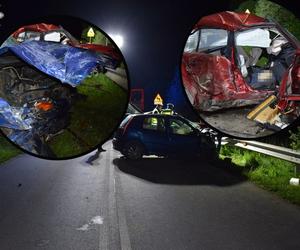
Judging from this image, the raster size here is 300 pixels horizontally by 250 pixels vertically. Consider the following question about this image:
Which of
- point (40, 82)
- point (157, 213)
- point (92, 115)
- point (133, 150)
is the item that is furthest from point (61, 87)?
point (157, 213)

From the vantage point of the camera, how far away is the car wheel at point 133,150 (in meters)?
2.55

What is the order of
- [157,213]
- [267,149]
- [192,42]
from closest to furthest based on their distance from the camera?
1. [192,42]
2. [267,149]
3. [157,213]

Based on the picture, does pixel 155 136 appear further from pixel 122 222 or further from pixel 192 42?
pixel 122 222

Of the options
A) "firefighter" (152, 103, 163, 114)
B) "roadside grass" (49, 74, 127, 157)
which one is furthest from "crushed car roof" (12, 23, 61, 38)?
"firefighter" (152, 103, 163, 114)

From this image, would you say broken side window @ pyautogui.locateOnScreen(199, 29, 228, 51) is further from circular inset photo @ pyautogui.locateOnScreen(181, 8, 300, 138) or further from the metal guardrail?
the metal guardrail

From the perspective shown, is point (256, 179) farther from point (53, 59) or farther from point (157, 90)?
point (53, 59)

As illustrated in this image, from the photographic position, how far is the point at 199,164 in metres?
2.73

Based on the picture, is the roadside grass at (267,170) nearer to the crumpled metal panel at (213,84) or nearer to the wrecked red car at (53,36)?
→ the crumpled metal panel at (213,84)

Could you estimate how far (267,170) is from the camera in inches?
126

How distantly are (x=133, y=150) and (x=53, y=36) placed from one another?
88cm

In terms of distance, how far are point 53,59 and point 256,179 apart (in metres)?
1.90

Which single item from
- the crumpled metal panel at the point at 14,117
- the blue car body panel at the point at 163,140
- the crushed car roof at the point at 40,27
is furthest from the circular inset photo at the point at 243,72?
the crumpled metal panel at the point at 14,117

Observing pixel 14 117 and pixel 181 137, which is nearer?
pixel 14 117

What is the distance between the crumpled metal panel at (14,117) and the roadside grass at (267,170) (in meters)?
1.24
